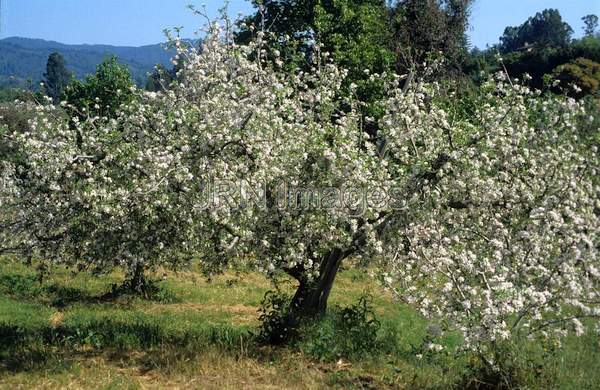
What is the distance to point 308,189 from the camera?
892 centimetres

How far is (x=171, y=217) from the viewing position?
889 centimetres

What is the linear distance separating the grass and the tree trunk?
375mm

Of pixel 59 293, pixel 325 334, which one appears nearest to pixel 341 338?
pixel 325 334

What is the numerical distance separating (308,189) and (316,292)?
90.8 inches

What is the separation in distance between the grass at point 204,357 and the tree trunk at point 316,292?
14.8 inches

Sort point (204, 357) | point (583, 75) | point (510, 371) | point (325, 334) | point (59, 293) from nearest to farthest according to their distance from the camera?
1. point (510, 371)
2. point (204, 357)
3. point (325, 334)
4. point (59, 293)
5. point (583, 75)

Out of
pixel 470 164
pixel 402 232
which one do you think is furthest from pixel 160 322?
pixel 470 164

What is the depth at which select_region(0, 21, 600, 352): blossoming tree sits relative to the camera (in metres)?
8.42

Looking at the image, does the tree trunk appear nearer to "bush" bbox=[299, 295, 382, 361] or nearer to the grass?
"bush" bbox=[299, 295, 382, 361]

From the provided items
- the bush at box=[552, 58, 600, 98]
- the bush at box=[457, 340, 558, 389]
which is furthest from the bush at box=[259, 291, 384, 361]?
the bush at box=[552, 58, 600, 98]

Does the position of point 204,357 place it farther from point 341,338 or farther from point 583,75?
point 583,75

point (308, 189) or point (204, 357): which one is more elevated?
point (308, 189)

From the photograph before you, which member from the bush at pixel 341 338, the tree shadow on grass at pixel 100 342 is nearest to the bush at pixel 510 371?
the bush at pixel 341 338

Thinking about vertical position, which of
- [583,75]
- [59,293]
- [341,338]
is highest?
[583,75]
